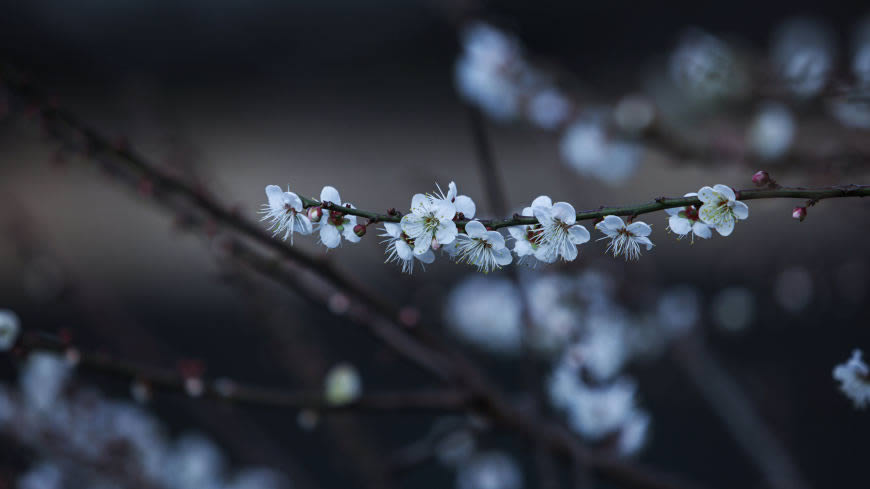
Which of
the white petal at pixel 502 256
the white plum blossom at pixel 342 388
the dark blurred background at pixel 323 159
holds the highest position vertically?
the dark blurred background at pixel 323 159

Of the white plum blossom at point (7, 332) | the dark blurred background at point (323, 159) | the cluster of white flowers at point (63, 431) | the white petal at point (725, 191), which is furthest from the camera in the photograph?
the dark blurred background at point (323, 159)

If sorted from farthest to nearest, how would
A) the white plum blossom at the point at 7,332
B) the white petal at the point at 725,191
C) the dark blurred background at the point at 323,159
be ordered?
the dark blurred background at the point at 323,159, the white plum blossom at the point at 7,332, the white petal at the point at 725,191

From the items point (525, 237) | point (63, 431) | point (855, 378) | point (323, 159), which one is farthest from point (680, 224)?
point (323, 159)

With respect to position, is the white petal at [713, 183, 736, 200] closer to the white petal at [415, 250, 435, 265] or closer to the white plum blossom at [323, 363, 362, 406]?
the white petal at [415, 250, 435, 265]

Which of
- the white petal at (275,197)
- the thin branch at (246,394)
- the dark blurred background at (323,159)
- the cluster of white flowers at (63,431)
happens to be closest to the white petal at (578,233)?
the white petal at (275,197)

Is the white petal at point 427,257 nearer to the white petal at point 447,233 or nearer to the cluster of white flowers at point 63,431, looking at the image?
the white petal at point 447,233

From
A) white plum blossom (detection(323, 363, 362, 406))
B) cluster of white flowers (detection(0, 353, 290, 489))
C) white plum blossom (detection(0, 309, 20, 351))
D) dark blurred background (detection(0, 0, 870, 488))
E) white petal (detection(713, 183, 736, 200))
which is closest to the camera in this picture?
white petal (detection(713, 183, 736, 200))

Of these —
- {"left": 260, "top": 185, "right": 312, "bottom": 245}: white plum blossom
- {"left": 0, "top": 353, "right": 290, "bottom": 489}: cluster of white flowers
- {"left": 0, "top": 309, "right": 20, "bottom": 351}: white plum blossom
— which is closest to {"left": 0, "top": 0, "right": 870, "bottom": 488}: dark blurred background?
{"left": 0, "top": 353, "right": 290, "bottom": 489}: cluster of white flowers
